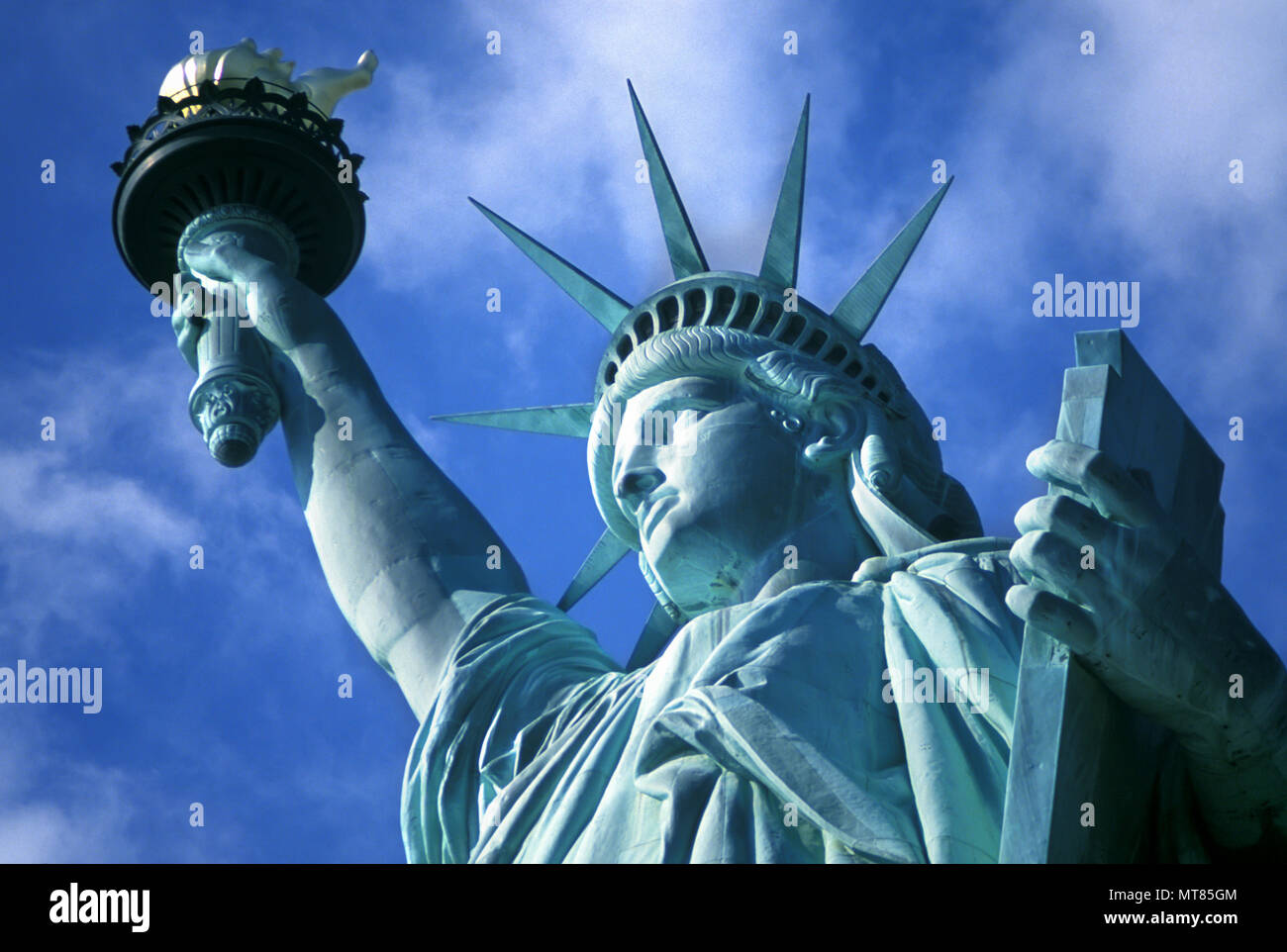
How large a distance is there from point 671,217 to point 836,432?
74.2 inches

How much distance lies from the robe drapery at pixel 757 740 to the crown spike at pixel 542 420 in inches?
75.2

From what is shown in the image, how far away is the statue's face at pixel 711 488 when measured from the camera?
1386cm

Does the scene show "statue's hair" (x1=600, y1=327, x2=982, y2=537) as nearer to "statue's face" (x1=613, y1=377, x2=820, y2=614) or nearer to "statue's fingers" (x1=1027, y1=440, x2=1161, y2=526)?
"statue's face" (x1=613, y1=377, x2=820, y2=614)

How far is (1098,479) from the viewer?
1026cm

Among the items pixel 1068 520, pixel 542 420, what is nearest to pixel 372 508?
pixel 542 420

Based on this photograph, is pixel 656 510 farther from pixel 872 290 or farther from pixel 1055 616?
pixel 1055 616

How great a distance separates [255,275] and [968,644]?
5.94 metres

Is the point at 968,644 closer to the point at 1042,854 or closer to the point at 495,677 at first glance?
the point at 1042,854

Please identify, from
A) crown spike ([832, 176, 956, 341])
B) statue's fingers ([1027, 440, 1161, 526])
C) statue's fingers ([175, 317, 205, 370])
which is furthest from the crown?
statue's fingers ([1027, 440, 1161, 526])

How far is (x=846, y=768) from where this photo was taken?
38.9 ft

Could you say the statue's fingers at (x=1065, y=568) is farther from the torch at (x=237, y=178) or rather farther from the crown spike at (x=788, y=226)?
the torch at (x=237, y=178)

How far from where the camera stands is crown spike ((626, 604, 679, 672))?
14953mm

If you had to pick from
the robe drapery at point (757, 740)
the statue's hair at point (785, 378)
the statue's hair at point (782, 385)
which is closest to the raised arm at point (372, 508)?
the robe drapery at point (757, 740)

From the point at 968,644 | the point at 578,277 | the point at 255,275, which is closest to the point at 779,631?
the point at 968,644
